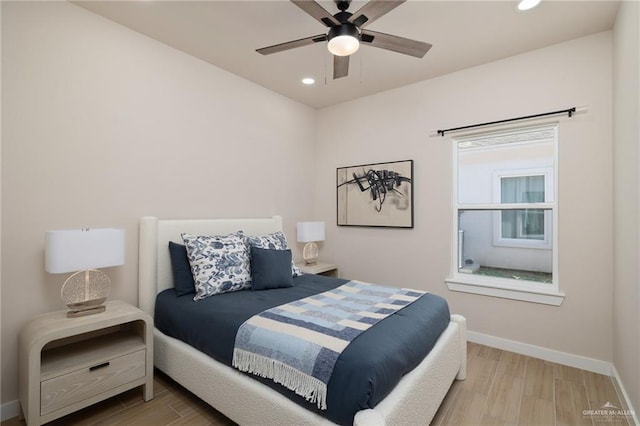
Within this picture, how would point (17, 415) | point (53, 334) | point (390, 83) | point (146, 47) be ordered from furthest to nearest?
1. point (390, 83)
2. point (146, 47)
3. point (17, 415)
4. point (53, 334)

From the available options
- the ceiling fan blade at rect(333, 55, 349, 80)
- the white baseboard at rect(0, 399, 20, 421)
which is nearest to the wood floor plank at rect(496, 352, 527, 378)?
the ceiling fan blade at rect(333, 55, 349, 80)

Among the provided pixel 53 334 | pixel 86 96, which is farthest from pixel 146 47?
pixel 53 334

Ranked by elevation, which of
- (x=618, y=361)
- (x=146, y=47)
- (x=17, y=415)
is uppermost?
(x=146, y=47)

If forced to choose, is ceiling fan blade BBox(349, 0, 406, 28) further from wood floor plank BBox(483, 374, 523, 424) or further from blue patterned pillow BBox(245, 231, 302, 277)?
wood floor plank BBox(483, 374, 523, 424)

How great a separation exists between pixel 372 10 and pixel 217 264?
2.11 meters

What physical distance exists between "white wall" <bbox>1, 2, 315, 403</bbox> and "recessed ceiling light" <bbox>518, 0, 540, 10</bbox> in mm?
2617

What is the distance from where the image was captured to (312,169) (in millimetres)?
4520

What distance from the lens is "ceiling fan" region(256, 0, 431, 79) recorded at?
1823mm

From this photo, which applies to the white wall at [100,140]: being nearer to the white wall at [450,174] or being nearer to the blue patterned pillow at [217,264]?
the blue patterned pillow at [217,264]

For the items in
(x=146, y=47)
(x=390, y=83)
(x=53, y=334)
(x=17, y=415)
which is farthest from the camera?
(x=390, y=83)

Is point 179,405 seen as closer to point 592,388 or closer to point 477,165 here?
point 592,388

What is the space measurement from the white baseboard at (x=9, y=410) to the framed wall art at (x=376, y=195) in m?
3.35

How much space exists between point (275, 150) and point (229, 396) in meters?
2.80

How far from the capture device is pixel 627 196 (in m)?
2.11
